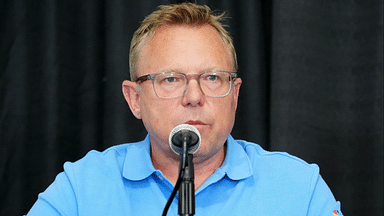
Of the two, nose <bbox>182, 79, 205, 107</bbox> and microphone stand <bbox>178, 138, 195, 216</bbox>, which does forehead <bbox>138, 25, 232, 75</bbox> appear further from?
microphone stand <bbox>178, 138, 195, 216</bbox>

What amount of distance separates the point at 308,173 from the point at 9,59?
162 centimetres

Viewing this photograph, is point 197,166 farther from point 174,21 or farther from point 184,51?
point 174,21

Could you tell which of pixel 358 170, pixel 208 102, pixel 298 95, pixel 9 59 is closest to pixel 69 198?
pixel 208 102

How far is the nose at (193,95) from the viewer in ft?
4.24

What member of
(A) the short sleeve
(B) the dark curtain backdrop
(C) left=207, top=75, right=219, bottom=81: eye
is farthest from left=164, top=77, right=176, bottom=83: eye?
(B) the dark curtain backdrop

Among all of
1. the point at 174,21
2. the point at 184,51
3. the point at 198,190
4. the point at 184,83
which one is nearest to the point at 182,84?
the point at 184,83

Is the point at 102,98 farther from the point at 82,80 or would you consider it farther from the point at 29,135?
the point at 29,135

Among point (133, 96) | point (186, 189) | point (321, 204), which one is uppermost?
point (133, 96)

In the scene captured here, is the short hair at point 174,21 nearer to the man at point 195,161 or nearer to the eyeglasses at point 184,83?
the man at point 195,161

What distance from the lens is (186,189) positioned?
2.77ft

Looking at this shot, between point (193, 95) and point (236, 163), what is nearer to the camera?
point (193, 95)

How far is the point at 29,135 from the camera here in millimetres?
2086

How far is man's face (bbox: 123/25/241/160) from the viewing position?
131 cm

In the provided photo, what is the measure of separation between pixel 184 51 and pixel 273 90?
0.90 metres
